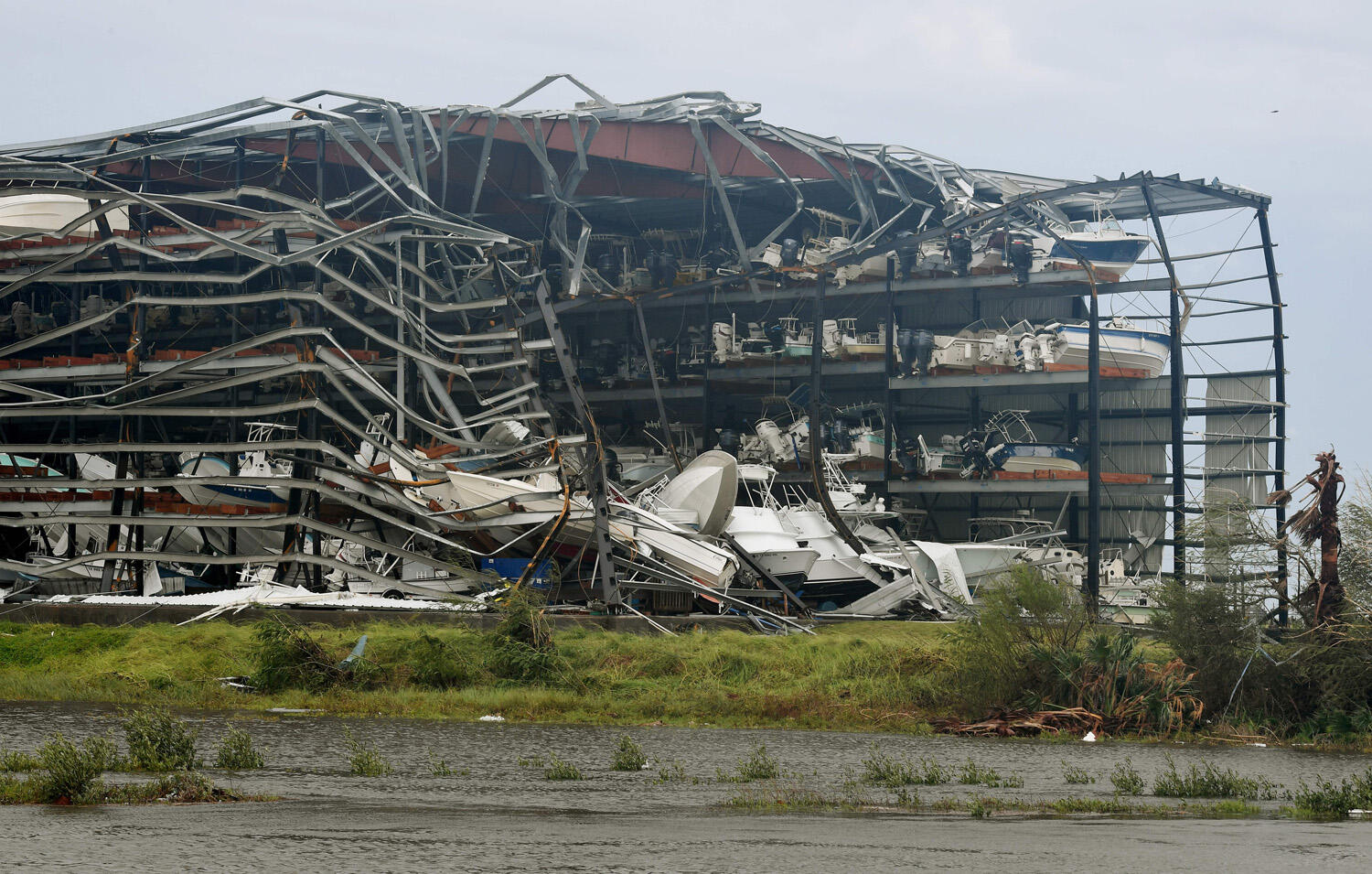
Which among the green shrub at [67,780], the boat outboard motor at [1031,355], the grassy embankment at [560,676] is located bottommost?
the grassy embankment at [560,676]

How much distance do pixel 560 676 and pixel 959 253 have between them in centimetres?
3028

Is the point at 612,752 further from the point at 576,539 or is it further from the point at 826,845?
the point at 576,539

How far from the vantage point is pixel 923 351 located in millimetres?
48344

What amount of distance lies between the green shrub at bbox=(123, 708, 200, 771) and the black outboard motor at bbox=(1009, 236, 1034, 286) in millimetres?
38385

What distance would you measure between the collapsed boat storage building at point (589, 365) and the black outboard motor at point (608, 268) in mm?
156

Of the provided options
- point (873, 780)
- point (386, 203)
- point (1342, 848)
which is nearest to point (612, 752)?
point (873, 780)

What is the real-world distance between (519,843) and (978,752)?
9556 mm

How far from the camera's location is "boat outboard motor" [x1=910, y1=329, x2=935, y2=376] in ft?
158

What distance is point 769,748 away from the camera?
61.7 feet

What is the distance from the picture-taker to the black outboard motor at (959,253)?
49438mm

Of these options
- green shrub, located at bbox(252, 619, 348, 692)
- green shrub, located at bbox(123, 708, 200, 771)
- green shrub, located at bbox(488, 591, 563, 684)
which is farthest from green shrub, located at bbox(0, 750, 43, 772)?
green shrub, located at bbox(488, 591, 563, 684)

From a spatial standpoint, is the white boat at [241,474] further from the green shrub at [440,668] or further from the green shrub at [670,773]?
the green shrub at [670,773]

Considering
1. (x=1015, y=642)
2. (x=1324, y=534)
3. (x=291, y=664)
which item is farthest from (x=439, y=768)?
(x=1324, y=534)

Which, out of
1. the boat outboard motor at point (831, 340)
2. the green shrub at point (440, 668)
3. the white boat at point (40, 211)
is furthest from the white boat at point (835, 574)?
the white boat at point (40, 211)
